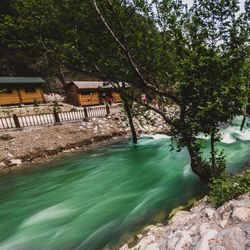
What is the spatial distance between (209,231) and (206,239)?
25 cm

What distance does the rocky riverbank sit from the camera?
53.6 ft

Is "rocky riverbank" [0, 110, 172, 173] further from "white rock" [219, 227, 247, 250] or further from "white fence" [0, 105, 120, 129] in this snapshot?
"white rock" [219, 227, 247, 250]

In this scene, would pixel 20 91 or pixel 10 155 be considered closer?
pixel 10 155

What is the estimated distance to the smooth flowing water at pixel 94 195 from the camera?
25.8 ft

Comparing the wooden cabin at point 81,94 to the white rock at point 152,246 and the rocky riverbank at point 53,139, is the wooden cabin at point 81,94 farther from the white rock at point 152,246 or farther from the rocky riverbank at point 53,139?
the white rock at point 152,246

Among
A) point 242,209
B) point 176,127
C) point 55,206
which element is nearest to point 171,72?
point 176,127

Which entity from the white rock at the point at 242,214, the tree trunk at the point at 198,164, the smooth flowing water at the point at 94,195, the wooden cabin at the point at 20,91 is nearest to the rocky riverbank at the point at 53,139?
the smooth flowing water at the point at 94,195

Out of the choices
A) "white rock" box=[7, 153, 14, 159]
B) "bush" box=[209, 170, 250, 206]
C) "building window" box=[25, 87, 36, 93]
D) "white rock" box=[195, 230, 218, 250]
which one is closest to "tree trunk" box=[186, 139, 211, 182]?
"bush" box=[209, 170, 250, 206]

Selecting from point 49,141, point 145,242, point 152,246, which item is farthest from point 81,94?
point 152,246

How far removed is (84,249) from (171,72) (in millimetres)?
6449

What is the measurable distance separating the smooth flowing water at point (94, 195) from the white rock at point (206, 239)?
323 centimetres

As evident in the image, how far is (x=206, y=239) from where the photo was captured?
428 centimetres

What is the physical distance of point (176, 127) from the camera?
28.7 ft

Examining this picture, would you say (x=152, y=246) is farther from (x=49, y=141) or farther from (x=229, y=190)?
(x=49, y=141)
